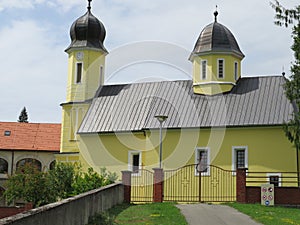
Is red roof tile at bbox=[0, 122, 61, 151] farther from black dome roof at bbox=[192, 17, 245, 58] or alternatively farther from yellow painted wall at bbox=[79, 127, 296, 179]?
black dome roof at bbox=[192, 17, 245, 58]

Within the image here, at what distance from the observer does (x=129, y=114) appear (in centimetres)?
3281

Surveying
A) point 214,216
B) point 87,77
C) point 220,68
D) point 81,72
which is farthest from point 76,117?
point 214,216

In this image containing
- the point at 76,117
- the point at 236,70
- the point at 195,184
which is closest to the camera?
the point at 195,184

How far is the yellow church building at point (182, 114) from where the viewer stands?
28016 mm

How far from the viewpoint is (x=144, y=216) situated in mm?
A: 16812

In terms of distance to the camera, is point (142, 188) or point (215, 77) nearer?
point (142, 188)

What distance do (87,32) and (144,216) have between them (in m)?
22.2

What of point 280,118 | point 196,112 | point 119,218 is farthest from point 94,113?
point 119,218

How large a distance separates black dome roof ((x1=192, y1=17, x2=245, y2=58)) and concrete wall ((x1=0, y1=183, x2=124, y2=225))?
47.1 ft

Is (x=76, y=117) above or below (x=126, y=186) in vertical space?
above

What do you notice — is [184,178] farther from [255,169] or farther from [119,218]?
[119,218]

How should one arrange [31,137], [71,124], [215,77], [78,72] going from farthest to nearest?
[31,137] < [78,72] < [71,124] < [215,77]

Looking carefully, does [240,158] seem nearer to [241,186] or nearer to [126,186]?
[241,186]

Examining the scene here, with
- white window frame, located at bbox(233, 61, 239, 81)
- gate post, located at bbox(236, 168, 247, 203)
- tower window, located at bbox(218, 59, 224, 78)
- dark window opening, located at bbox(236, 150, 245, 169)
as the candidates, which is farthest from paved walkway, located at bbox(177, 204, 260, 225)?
white window frame, located at bbox(233, 61, 239, 81)
